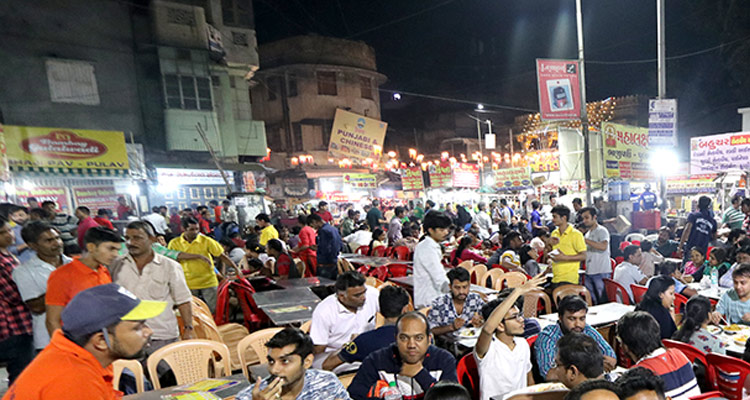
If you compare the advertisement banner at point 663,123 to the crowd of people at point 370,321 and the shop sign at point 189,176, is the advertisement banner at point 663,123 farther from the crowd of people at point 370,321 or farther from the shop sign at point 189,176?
the shop sign at point 189,176

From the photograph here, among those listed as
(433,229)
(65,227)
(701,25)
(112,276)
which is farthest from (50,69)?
(701,25)

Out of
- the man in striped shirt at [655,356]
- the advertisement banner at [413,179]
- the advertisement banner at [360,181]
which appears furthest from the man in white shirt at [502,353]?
the advertisement banner at [360,181]

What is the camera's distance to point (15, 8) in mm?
14469

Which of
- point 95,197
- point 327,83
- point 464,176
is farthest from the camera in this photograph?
point 327,83

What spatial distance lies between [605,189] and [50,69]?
2209 cm

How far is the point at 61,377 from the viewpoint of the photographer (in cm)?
181

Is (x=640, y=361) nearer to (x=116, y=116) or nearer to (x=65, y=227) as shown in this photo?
(x=65, y=227)

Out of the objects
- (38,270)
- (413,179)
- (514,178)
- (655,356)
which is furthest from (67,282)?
(514,178)

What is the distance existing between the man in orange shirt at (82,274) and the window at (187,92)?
52.7 feet

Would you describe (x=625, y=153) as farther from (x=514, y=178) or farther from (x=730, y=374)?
(x=730, y=374)

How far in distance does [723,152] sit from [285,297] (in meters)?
15.5

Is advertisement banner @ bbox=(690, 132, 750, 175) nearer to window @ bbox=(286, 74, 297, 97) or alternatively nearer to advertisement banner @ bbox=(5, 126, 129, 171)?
advertisement banner @ bbox=(5, 126, 129, 171)

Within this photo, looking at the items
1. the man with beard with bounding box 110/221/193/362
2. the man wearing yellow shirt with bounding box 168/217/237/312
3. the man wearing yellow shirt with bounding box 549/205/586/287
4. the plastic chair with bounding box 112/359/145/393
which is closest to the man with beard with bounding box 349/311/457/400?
the plastic chair with bounding box 112/359/145/393

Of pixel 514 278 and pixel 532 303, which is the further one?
pixel 514 278
